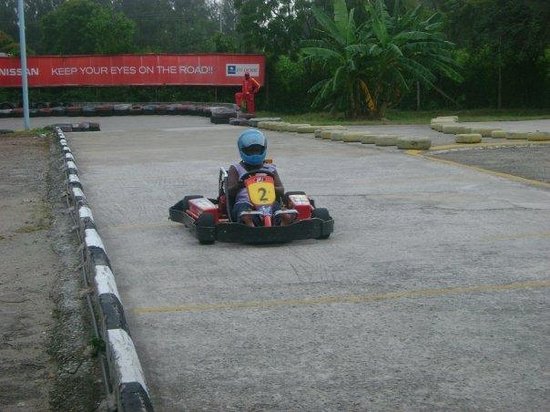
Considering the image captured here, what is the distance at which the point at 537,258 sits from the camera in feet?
21.0

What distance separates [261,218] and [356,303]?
206 cm

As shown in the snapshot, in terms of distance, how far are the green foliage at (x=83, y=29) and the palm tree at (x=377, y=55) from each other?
22.2 metres

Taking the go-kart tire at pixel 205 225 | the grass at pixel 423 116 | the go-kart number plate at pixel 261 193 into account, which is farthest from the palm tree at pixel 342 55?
the go-kart tire at pixel 205 225

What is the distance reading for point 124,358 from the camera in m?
3.85

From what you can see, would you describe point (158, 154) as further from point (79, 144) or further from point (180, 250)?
point (180, 250)

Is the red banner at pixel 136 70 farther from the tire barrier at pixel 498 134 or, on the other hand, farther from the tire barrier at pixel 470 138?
the tire barrier at pixel 470 138

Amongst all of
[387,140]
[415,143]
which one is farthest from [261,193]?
[387,140]

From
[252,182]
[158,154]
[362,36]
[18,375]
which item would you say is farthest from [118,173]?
[362,36]

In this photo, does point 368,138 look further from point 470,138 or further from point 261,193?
point 261,193

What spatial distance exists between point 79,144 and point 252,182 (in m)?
12.2

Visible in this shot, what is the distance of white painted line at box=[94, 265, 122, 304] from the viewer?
498 centimetres

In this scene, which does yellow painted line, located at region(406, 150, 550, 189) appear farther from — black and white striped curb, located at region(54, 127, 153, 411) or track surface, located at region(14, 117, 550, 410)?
black and white striped curb, located at region(54, 127, 153, 411)

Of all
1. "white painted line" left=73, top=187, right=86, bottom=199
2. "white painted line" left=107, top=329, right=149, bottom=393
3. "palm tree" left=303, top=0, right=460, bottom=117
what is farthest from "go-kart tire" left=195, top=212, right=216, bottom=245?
"palm tree" left=303, top=0, right=460, bottom=117

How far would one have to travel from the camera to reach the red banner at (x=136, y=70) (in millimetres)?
35781
